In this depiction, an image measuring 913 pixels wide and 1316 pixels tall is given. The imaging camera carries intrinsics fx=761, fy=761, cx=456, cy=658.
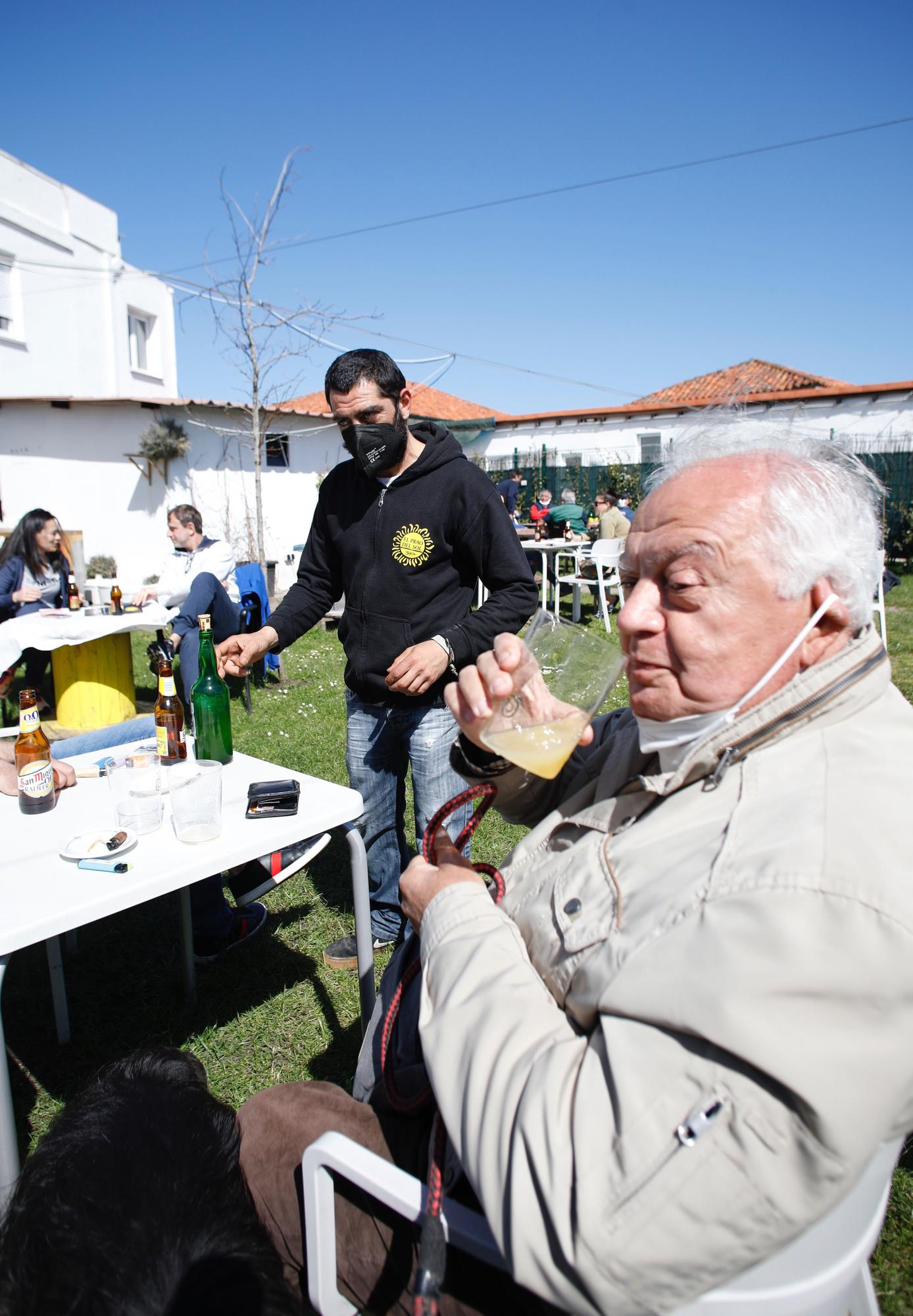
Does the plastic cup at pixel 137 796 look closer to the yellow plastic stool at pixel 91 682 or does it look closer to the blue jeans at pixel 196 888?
the blue jeans at pixel 196 888

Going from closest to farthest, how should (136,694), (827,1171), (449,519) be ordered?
(827,1171) < (449,519) < (136,694)

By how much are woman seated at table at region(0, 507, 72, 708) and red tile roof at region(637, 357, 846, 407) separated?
2205 centimetres

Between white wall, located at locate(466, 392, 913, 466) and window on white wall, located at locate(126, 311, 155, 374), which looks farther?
white wall, located at locate(466, 392, 913, 466)

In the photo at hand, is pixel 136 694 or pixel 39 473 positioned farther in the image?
pixel 39 473

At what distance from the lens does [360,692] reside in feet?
9.57

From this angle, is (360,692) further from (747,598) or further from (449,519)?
(747,598)

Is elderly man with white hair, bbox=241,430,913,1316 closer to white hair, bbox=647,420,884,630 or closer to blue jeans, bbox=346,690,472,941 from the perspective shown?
white hair, bbox=647,420,884,630

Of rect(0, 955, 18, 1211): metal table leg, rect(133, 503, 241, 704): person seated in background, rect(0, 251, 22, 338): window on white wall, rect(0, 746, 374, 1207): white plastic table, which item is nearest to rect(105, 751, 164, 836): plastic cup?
rect(0, 746, 374, 1207): white plastic table

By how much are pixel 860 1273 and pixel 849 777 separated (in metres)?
0.85

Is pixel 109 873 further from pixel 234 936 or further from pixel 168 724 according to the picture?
pixel 234 936

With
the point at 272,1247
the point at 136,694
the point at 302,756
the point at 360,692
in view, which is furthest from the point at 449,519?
the point at 136,694

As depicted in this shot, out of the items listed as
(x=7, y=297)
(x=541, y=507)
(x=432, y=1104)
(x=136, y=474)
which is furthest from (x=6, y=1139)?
(x=7, y=297)

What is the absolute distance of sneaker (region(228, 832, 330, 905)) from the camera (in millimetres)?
2879

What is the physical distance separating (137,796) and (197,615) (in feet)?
15.8
